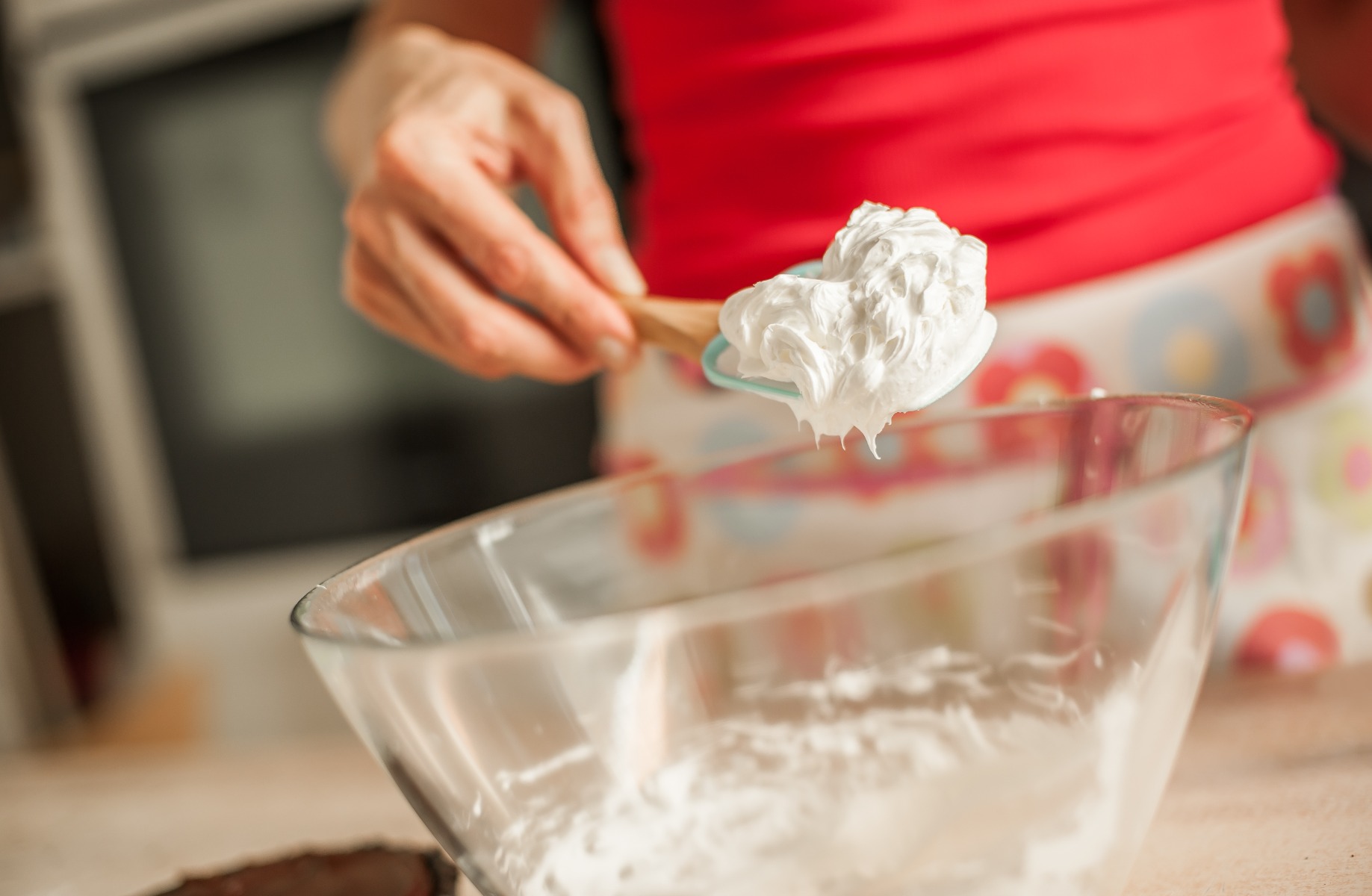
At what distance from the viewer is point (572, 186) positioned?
50 centimetres

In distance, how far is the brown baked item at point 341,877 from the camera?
349mm

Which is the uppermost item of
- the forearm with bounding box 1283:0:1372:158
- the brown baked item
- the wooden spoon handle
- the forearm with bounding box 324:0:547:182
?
the forearm with bounding box 324:0:547:182

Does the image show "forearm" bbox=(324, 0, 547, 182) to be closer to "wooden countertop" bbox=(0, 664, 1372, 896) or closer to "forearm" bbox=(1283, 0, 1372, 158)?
"wooden countertop" bbox=(0, 664, 1372, 896)

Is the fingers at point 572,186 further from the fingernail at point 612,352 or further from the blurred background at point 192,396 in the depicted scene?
the blurred background at point 192,396

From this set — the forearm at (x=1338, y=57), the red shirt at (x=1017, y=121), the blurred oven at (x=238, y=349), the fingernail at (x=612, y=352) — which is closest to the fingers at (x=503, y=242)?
the fingernail at (x=612, y=352)

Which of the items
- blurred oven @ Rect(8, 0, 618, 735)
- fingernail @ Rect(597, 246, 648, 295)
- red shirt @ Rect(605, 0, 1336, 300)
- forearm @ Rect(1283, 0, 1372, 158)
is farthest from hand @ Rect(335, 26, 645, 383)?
blurred oven @ Rect(8, 0, 618, 735)

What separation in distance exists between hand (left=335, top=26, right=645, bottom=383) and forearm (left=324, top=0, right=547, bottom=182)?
0.04ft

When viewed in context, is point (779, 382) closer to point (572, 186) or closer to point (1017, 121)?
point (572, 186)

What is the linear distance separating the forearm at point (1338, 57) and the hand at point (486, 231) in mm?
446

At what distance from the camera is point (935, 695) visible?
1.24ft

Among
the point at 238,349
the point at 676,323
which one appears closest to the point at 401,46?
the point at 676,323

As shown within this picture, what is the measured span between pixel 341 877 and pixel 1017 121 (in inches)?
18.5

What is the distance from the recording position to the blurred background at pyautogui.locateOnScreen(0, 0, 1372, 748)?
135cm

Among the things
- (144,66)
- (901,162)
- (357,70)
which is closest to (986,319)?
(901,162)
